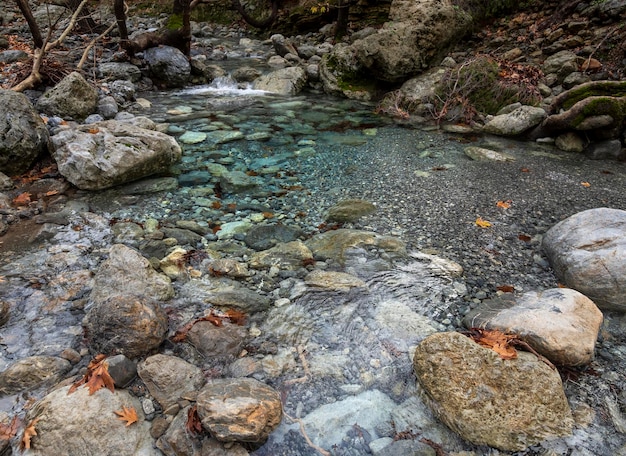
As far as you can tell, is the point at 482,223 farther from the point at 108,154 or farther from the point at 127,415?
the point at 108,154

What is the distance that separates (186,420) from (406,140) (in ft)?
18.3

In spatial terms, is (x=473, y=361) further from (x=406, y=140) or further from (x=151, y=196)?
(x=406, y=140)

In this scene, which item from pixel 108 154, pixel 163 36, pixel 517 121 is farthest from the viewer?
pixel 163 36

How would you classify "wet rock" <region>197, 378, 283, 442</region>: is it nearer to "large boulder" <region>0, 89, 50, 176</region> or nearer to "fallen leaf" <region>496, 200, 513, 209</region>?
"fallen leaf" <region>496, 200, 513, 209</region>

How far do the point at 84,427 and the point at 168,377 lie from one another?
47cm

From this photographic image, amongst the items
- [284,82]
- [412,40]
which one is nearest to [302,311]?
[412,40]

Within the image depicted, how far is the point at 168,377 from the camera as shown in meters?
2.33

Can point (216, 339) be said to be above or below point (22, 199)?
below

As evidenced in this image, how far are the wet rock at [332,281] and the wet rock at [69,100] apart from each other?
16.7 ft

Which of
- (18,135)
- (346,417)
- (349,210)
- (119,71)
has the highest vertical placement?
(119,71)

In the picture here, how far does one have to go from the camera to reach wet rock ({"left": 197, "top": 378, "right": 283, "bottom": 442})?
198 centimetres

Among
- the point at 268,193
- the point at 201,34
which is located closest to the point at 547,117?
the point at 268,193

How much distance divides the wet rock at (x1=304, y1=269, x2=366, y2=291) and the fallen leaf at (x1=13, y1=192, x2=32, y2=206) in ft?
10.6

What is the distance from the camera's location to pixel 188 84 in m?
9.63
